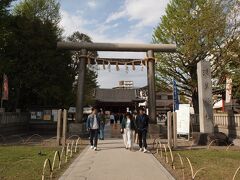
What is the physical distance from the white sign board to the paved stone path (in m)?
7.70

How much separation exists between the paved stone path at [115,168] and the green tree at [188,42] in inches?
622

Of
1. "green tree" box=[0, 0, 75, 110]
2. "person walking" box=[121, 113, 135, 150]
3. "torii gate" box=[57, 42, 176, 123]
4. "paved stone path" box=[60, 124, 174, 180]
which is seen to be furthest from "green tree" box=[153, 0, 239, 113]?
"paved stone path" box=[60, 124, 174, 180]

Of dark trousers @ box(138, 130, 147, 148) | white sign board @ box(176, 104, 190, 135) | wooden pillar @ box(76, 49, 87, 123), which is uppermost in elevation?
wooden pillar @ box(76, 49, 87, 123)

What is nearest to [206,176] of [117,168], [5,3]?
[117,168]

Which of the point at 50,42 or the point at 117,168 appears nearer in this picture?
the point at 117,168

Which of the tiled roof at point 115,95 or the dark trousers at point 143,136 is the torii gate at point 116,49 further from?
the tiled roof at point 115,95

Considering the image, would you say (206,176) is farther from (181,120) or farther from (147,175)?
(181,120)

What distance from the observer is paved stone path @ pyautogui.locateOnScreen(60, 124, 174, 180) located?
29.7ft

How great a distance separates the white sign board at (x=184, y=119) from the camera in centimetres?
2078

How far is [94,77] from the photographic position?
4588 centimetres

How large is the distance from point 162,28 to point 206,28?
5.93 m

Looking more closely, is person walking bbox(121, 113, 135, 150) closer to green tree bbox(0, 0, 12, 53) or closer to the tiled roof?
green tree bbox(0, 0, 12, 53)

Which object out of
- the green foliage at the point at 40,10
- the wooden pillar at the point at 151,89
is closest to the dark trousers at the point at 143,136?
the wooden pillar at the point at 151,89

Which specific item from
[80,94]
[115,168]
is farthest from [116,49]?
A: [115,168]
